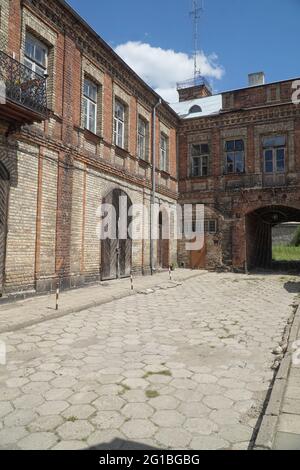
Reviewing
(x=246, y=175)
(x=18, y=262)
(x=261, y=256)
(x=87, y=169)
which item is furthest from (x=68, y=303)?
(x=261, y=256)

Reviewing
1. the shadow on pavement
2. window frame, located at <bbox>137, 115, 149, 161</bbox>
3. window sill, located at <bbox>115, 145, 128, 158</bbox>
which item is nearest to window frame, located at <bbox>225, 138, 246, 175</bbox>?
window frame, located at <bbox>137, 115, 149, 161</bbox>

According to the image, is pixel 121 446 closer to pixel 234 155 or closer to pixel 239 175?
pixel 239 175

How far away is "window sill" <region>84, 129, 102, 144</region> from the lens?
12344mm

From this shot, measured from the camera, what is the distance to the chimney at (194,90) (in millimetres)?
27406

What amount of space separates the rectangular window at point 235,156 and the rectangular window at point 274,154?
1.15 metres

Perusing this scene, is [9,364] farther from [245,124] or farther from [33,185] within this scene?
[245,124]

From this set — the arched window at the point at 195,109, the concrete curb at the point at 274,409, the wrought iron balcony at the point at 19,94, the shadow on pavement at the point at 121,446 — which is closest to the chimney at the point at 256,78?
the arched window at the point at 195,109

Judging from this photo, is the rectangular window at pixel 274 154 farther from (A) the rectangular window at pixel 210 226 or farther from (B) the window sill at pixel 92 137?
(B) the window sill at pixel 92 137

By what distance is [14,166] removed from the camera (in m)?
9.25

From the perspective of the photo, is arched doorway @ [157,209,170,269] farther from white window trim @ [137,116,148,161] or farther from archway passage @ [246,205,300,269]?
archway passage @ [246,205,300,269]

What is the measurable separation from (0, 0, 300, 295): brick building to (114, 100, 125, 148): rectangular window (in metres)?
0.05

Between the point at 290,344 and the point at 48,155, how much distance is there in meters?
7.97

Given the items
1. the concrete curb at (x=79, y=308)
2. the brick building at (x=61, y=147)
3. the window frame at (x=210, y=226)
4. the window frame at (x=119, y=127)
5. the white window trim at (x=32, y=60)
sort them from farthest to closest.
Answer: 1. the window frame at (x=210, y=226)
2. the window frame at (x=119, y=127)
3. the white window trim at (x=32, y=60)
4. the brick building at (x=61, y=147)
5. the concrete curb at (x=79, y=308)

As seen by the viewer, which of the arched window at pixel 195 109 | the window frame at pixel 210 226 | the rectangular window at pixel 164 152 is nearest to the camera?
the rectangular window at pixel 164 152
